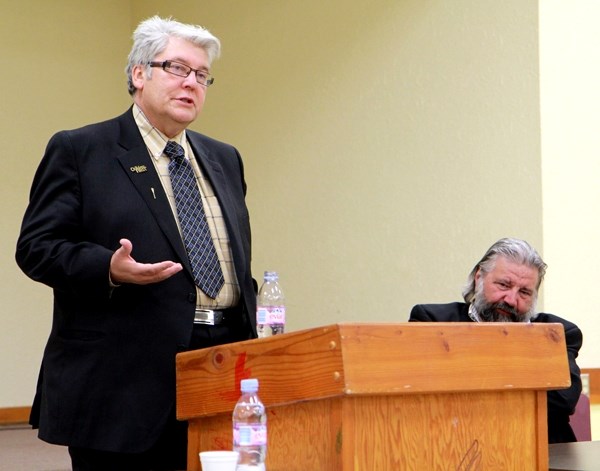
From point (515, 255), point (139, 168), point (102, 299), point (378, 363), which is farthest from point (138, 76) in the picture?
point (515, 255)

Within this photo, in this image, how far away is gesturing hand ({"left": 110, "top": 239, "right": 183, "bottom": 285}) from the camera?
2.31 meters

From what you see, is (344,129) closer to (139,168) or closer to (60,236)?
(139,168)

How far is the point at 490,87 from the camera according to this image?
4.83 meters

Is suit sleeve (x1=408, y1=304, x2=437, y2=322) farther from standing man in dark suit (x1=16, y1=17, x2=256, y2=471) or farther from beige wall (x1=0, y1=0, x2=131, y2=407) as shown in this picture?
beige wall (x1=0, y1=0, x2=131, y2=407)

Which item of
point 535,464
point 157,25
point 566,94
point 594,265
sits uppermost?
point 566,94

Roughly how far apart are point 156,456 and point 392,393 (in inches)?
37.2

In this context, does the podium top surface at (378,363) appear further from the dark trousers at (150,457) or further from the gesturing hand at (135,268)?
the dark trousers at (150,457)

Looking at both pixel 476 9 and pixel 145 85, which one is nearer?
pixel 145 85

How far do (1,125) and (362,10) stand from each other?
9.12ft

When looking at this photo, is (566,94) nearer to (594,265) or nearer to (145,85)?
(594,265)

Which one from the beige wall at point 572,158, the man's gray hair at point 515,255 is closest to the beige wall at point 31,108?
the beige wall at point 572,158

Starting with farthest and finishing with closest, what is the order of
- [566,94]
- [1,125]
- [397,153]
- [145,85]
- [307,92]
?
[1,125]
[307,92]
[397,153]
[566,94]
[145,85]

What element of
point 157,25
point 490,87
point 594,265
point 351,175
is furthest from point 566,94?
point 157,25

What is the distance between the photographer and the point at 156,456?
8.35ft
